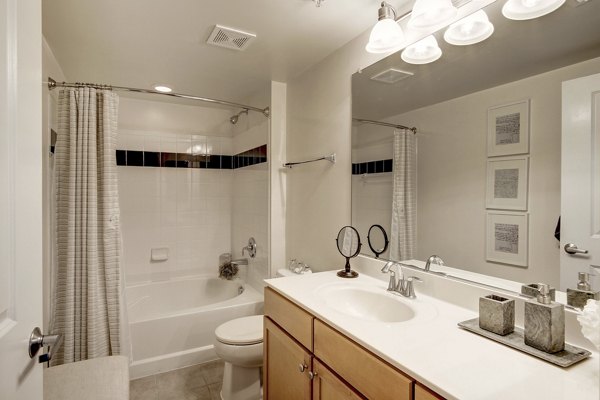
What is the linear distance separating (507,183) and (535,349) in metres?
0.57

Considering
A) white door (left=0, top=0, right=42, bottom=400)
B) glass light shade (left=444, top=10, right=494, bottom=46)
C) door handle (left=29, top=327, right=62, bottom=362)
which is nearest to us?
white door (left=0, top=0, right=42, bottom=400)

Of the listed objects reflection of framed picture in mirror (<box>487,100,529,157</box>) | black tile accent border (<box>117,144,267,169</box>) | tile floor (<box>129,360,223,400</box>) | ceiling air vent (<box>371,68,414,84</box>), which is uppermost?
ceiling air vent (<box>371,68,414,84</box>)

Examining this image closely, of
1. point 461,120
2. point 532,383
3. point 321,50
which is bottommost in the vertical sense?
point 532,383

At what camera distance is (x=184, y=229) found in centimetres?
349

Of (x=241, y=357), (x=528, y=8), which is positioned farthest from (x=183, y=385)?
(x=528, y=8)

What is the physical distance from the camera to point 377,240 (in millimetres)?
1821

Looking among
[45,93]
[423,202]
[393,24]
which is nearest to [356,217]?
[423,202]

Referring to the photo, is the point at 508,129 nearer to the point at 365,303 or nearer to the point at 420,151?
the point at 420,151

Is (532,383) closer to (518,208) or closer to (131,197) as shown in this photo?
(518,208)


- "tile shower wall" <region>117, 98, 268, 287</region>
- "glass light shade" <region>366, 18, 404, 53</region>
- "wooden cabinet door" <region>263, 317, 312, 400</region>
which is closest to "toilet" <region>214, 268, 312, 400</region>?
"wooden cabinet door" <region>263, 317, 312, 400</region>

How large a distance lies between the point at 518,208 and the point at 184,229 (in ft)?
10.3

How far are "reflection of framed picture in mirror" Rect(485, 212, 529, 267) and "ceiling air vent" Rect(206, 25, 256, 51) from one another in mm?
1635

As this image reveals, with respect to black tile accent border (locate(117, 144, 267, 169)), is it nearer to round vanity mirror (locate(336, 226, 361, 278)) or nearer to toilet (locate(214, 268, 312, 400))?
round vanity mirror (locate(336, 226, 361, 278))

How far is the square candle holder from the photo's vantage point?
1012 millimetres
